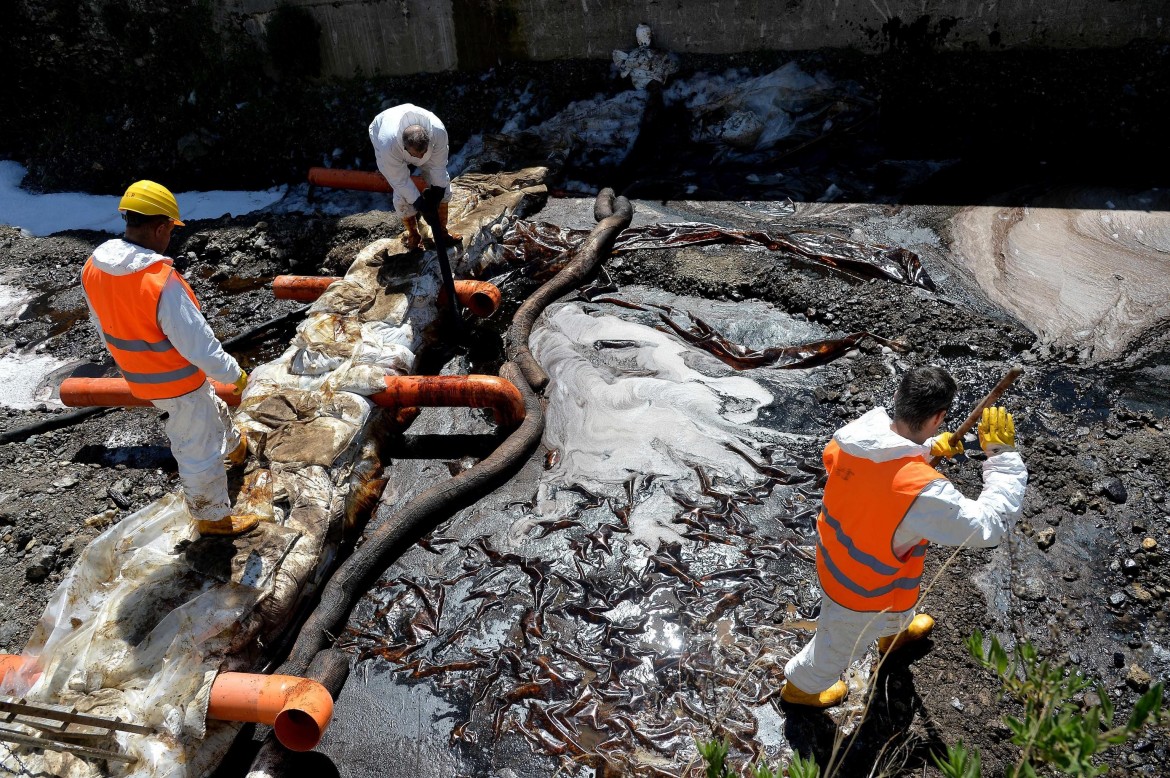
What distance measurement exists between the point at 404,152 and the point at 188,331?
10.0 ft

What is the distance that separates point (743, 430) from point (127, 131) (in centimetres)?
1062

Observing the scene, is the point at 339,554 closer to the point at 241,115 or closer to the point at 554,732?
the point at 554,732

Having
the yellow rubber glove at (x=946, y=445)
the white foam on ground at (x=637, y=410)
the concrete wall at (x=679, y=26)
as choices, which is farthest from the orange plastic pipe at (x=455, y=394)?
the concrete wall at (x=679, y=26)

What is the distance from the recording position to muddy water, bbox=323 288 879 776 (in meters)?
3.79

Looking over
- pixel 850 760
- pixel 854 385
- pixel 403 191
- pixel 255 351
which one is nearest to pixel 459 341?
pixel 403 191

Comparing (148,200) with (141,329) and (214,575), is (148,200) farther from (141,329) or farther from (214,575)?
(214,575)

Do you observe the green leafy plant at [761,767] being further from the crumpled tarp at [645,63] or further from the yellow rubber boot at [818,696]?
the crumpled tarp at [645,63]

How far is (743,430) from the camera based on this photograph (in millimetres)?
5312

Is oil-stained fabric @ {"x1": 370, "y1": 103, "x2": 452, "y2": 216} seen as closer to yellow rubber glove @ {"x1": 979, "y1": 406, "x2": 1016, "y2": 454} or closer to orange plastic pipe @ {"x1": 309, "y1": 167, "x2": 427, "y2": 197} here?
orange plastic pipe @ {"x1": 309, "y1": 167, "x2": 427, "y2": 197}

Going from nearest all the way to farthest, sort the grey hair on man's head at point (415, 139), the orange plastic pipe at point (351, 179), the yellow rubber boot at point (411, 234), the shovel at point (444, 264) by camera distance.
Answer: the grey hair on man's head at point (415, 139)
the shovel at point (444, 264)
the yellow rubber boot at point (411, 234)
the orange plastic pipe at point (351, 179)

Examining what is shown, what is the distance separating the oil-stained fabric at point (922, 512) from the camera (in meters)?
2.71

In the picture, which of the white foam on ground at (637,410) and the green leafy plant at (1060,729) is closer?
the green leafy plant at (1060,729)

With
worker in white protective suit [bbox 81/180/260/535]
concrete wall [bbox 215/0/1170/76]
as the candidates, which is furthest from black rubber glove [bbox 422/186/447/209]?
concrete wall [bbox 215/0/1170/76]

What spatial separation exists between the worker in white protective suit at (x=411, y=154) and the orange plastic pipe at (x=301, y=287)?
1.03m
